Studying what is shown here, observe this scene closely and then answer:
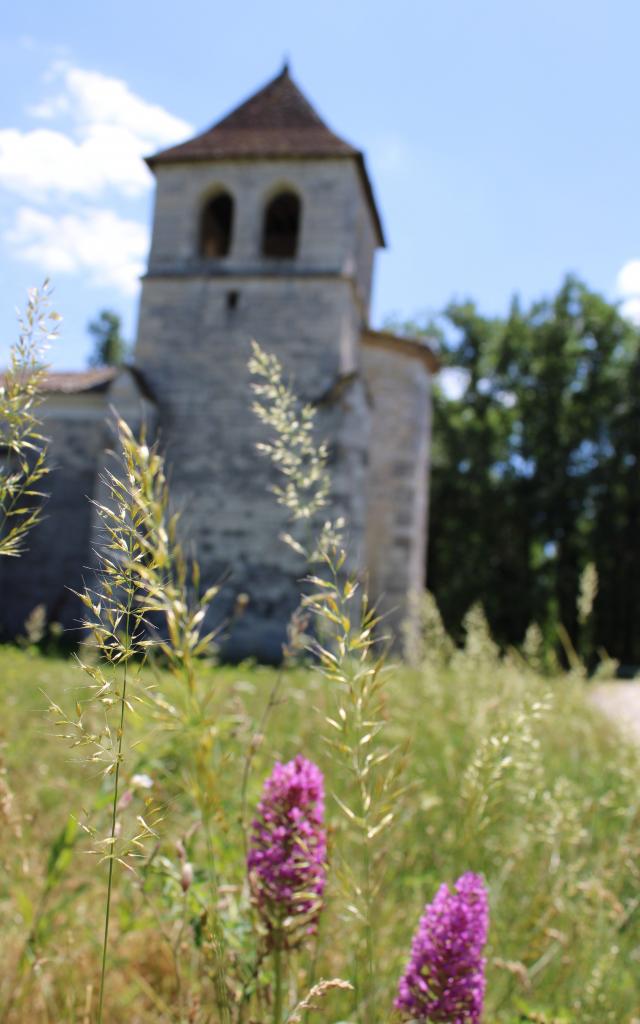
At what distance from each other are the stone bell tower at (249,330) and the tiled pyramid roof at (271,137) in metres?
0.04

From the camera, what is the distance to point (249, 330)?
13.8 meters

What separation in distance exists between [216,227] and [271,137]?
2.25 meters

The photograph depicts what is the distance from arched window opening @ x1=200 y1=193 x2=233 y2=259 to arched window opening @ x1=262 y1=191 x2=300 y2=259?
80 centimetres

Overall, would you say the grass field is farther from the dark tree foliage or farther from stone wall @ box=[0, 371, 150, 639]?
the dark tree foliage

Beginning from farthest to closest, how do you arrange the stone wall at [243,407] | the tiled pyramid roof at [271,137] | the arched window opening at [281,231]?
the arched window opening at [281,231]
the tiled pyramid roof at [271,137]
the stone wall at [243,407]

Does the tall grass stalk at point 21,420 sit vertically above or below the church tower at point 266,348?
below

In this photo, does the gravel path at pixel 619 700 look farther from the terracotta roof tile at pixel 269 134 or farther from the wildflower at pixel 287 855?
the terracotta roof tile at pixel 269 134

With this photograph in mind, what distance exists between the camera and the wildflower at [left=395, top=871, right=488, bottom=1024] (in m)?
1.06

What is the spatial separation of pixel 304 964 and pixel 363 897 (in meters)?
1.21

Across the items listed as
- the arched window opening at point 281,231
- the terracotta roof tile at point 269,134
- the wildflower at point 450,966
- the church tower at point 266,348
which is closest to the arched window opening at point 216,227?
the church tower at point 266,348

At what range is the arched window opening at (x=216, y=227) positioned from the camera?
50.0 ft

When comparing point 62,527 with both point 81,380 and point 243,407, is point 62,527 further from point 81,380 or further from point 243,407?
point 243,407

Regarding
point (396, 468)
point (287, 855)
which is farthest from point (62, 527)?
point (287, 855)

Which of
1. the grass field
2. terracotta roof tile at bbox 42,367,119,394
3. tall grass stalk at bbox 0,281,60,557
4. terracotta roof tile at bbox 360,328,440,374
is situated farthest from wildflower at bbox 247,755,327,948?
terracotta roof tile at bbox 360,328,440,374
